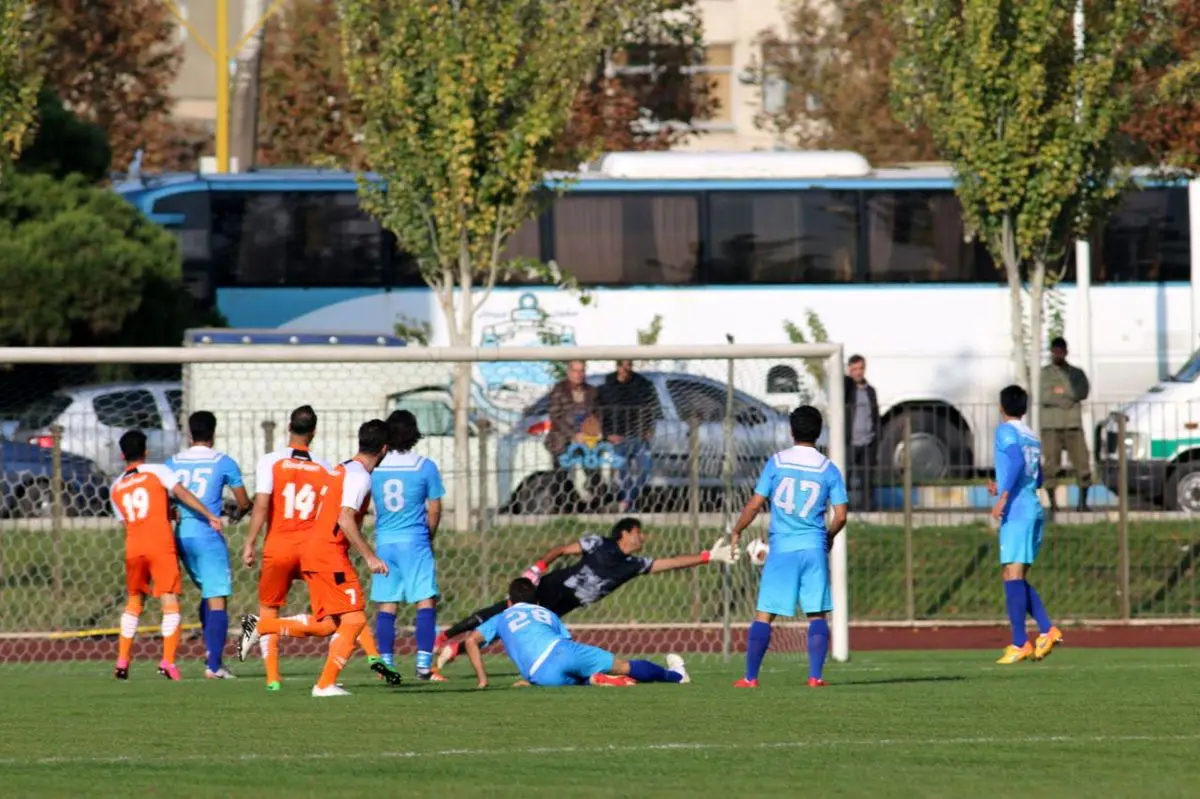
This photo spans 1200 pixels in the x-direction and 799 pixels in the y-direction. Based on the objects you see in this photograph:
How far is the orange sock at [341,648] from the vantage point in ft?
42.1

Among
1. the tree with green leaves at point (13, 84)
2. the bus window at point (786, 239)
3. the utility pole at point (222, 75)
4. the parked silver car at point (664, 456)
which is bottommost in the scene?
the parked silver car at point (664, 456)

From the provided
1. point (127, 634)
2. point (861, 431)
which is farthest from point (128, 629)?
point (861, 431)

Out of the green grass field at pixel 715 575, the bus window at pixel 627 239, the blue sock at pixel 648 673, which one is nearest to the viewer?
the blue sock at pixel 648 673

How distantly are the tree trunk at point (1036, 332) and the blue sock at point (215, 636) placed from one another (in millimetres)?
10752

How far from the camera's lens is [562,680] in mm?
13734

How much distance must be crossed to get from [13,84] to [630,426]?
361 inches

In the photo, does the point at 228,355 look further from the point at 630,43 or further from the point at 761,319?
the point at 630,43

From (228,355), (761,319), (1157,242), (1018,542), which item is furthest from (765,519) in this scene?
(1157,242)

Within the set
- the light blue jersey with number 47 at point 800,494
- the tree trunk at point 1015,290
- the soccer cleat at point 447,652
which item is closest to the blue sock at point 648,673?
the light blue jersey with number 47 at point 800,494

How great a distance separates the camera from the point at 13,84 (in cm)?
2475

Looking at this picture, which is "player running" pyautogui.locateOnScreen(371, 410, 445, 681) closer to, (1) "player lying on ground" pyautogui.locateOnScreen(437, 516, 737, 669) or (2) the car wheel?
(1) "player lying on ground" pyautogui.locateOnScreen(437, 516, 737, 669)

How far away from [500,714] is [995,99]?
1518cm

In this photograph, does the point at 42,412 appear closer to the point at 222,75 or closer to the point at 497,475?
the point at 497,475

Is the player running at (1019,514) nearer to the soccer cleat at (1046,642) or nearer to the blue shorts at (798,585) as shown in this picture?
the soccer cleat at (1046,642)
